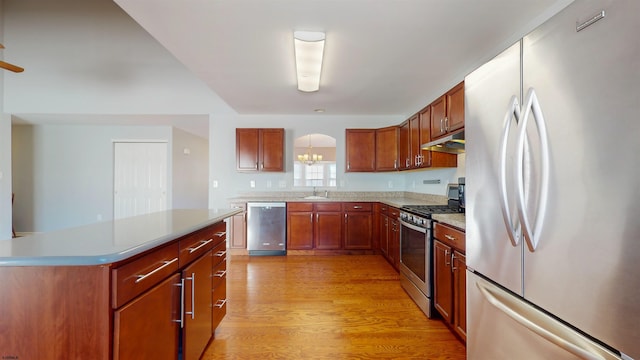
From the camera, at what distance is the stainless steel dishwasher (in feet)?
13.3

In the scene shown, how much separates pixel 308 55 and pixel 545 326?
2.33 m

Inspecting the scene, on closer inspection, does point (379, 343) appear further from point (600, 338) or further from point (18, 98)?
point (18, 98)

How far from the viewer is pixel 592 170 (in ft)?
2.55

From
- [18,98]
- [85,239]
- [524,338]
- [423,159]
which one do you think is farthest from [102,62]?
[524,338]

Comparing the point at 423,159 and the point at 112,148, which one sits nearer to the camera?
the point at 423,159

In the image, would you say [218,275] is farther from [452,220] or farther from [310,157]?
[310,157]

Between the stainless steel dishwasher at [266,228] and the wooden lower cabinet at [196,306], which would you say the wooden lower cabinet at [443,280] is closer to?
the wooden lower cabinet at [196,306]

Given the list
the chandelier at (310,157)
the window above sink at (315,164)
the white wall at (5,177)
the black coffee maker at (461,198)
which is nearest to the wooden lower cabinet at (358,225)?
the window above sink at (315,164)

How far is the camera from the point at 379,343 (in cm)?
189

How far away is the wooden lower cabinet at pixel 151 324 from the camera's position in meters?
0.94

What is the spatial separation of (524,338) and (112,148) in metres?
7.13

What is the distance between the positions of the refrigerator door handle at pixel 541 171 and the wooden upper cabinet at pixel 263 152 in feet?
12.2

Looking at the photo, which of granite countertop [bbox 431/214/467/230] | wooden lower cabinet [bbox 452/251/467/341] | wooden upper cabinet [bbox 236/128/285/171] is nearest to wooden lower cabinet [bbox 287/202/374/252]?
wooden upper cabinet [bbox 236/128/285/171]

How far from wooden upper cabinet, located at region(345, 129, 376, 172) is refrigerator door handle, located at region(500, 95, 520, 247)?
3.40m
